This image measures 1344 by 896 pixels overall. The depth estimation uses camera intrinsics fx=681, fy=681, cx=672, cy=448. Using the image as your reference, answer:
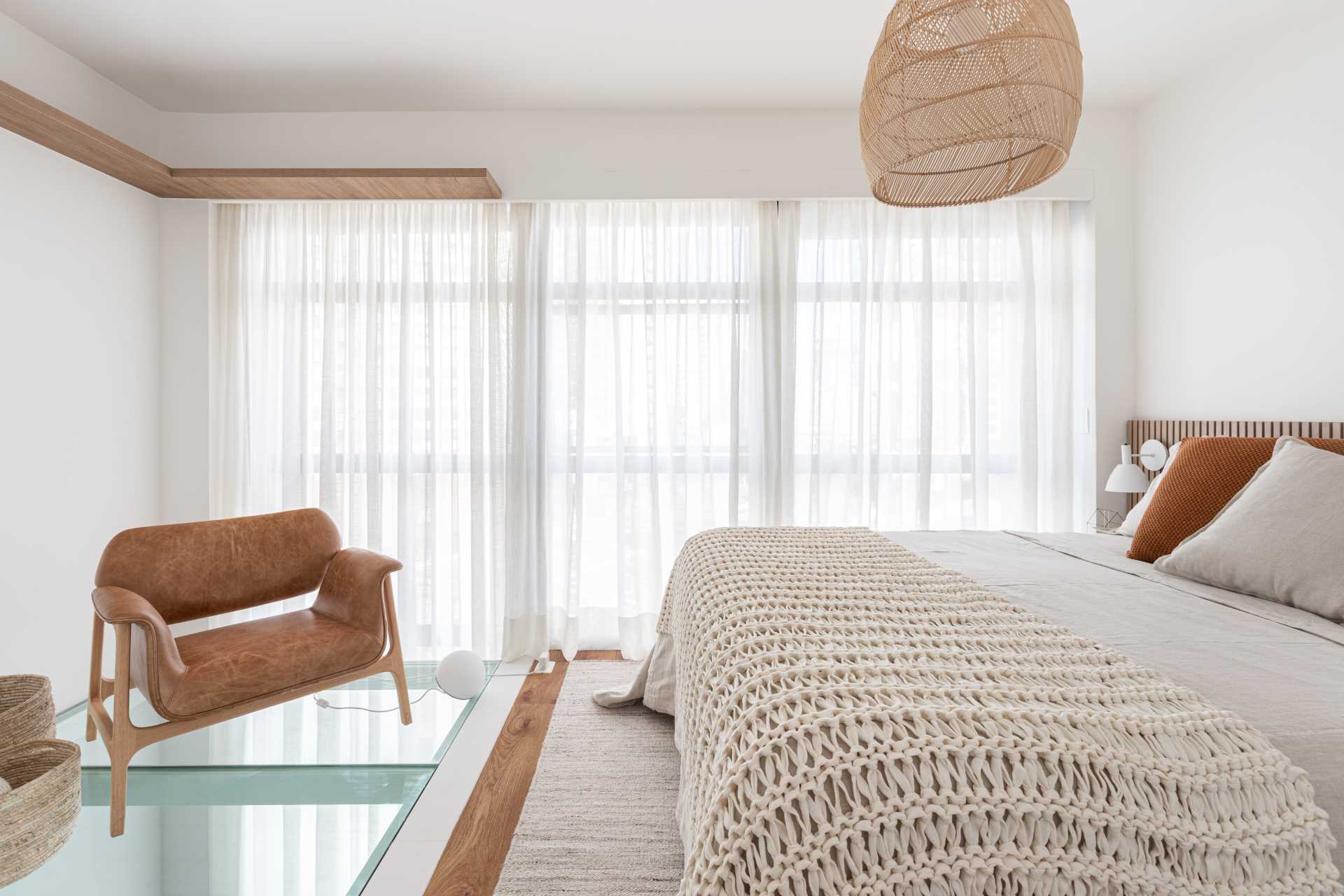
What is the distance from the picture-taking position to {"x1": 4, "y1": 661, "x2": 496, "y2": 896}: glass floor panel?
1726mm

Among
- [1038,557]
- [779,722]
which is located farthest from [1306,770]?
[1038,557]

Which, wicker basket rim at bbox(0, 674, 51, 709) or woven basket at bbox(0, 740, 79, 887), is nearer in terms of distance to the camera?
woven basket at bbox(0, 740, 79, 887)

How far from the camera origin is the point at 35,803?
4.27ft

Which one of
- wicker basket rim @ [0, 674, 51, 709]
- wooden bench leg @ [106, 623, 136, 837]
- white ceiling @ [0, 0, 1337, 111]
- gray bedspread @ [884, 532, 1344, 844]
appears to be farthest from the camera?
white ceiling @ [0, 0, 1337, 111]

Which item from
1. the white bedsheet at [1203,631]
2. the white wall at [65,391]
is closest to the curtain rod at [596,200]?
Answer: the white wall at [65,391]

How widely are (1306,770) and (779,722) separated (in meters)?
0.73

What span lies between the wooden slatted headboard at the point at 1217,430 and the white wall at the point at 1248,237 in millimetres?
55

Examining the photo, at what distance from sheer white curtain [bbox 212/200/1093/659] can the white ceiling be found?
20.6 inches

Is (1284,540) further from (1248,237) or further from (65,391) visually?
(65,391)

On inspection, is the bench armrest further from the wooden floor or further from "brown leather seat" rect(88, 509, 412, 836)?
the wooden floor

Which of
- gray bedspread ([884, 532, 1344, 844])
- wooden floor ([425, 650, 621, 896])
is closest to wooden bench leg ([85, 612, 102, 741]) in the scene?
wooden floor ([425, 650, 621, 896])

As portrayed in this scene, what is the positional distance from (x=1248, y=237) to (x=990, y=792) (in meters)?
3.10

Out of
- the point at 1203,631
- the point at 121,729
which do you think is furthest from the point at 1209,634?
the point at 121,729

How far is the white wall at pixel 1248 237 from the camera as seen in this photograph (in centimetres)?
252
